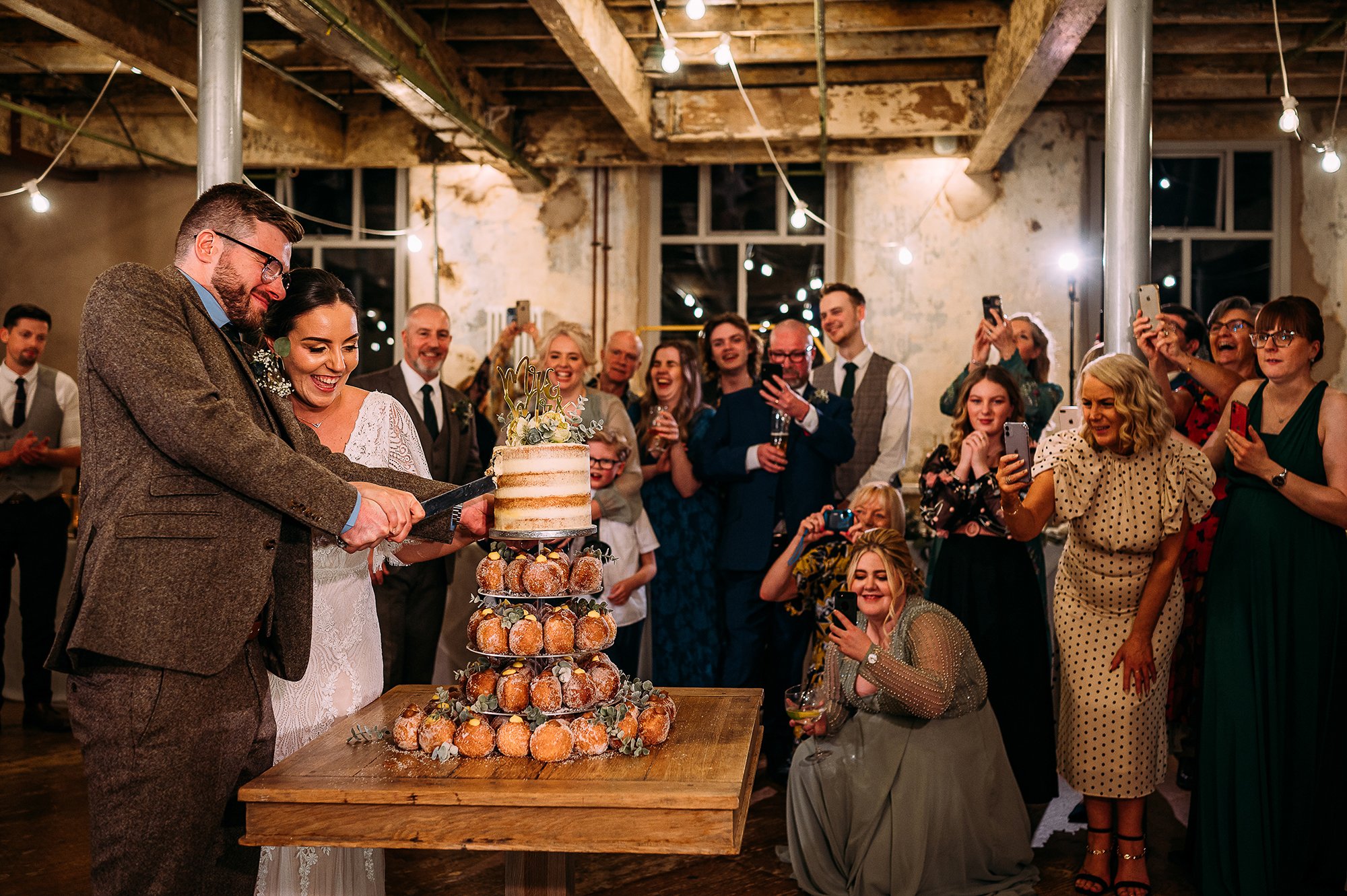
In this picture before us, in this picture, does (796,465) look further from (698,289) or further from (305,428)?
(698,289)

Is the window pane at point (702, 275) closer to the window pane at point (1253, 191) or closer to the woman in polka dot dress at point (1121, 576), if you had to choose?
the window pane at point (1253, 191)

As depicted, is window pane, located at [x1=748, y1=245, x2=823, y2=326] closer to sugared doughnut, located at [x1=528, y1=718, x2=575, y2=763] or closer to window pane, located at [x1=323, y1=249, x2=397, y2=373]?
window pane, located at [x1=323, y1=249, x2=397, y2=373]

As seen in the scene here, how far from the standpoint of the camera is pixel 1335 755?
10.7ft

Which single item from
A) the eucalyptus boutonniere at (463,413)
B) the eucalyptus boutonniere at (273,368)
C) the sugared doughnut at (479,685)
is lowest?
the sugared doughnut at (479,685)

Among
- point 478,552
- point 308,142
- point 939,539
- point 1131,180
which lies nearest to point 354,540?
point 939,539

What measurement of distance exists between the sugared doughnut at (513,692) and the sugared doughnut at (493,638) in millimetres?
51

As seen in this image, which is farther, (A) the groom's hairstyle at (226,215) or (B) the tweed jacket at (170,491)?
(A) the groom's hairstyle at (226,215)

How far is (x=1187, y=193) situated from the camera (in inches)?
309

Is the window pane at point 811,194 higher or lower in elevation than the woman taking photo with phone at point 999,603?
higher

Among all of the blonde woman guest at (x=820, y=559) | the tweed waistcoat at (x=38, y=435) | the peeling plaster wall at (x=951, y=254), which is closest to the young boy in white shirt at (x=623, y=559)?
the blonde woman guest at (x=820, y=559)

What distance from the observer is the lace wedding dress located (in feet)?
7.28

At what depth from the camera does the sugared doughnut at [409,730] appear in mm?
2090

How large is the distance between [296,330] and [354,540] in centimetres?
66

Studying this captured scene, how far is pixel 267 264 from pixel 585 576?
837mm
